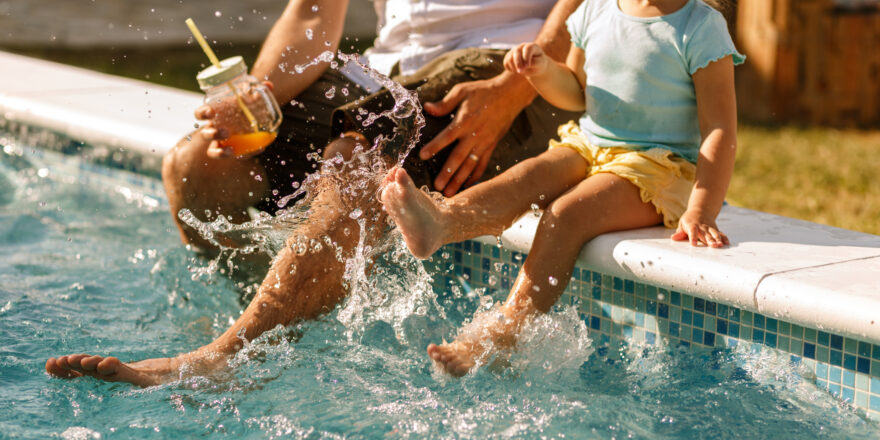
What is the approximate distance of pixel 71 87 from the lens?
429 cm

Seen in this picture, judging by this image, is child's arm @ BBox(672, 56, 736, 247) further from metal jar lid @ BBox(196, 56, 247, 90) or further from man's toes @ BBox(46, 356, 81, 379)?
man's toes @ BBox(46, 356, 81, 379)

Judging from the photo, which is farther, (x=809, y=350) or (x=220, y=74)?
(x=220, y=74)

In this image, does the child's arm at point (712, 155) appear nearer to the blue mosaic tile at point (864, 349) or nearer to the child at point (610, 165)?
the child at point (610, 165)

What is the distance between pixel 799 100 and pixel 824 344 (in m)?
4.14

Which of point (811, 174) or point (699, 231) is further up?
point (699, 231)

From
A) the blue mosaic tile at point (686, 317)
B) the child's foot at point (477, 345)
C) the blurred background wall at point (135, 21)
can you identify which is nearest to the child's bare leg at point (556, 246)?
the child's foot at point (477, 345)

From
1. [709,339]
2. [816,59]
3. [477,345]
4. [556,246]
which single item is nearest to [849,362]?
[709,339]

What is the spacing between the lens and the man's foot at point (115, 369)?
2113 mm

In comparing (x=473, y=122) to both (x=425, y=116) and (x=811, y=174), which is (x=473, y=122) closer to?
(x=425, y=116)

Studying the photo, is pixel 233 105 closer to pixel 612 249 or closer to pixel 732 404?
pixel 612 249

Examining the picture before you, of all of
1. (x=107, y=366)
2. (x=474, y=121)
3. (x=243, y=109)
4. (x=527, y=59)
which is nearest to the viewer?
(x=107, y=366)

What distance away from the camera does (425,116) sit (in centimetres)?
264

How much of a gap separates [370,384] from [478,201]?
498 millimetres

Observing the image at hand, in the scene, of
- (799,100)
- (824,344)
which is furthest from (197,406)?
(799,100)
